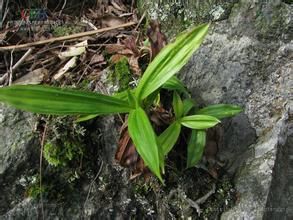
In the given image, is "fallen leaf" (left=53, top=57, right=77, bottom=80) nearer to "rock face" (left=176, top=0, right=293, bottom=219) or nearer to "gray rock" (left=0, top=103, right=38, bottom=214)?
"gray rock" (left=0, top=103, right=38, bottom=214)

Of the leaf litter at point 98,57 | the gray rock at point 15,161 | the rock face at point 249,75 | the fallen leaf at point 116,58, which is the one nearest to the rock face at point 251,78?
the rock face at point 249,75

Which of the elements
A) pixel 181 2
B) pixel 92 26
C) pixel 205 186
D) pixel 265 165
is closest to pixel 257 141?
pixel 265 165

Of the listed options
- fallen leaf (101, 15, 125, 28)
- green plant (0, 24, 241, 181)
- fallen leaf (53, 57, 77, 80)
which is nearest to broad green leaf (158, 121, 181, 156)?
green plant (0, 24, 241, 181)

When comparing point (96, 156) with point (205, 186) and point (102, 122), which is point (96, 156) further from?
point (205, 186)

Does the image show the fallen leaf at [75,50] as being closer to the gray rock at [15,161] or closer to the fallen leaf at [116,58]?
the fallen leaf at [116,58]

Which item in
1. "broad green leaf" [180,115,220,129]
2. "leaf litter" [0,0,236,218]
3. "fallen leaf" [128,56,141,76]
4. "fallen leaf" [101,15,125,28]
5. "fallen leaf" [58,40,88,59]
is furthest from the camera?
"fallen leaf" [101,15,125,28]

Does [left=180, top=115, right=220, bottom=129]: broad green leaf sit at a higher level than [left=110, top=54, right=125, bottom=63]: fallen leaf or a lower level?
lower
